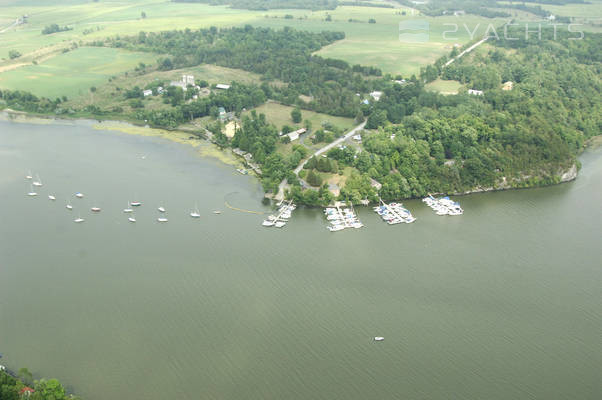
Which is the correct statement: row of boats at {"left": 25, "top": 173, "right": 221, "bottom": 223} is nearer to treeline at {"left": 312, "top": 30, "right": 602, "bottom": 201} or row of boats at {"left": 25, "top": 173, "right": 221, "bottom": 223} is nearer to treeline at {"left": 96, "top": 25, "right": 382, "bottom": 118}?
treeline at {"left": 312, "top": 30, "right": 602, "bottom": 201}

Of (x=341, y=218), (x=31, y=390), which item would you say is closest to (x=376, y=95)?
(x=341, y=218)

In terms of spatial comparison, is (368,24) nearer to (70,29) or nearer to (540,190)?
(70,29)

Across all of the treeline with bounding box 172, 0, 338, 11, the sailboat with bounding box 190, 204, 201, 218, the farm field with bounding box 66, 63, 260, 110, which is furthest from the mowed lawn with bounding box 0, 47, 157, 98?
the treeline with bounding box 172, 0, 338, 11

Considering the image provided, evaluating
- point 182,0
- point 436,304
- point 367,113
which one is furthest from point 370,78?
point 182,0

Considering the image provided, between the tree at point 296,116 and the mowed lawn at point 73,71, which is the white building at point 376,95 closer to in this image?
the tree at point 296,116

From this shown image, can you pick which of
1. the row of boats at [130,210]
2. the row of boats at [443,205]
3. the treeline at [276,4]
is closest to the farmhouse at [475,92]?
the row of boats at [443,205]

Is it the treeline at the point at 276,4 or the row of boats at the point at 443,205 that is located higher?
the treeline at the point at 276,4
